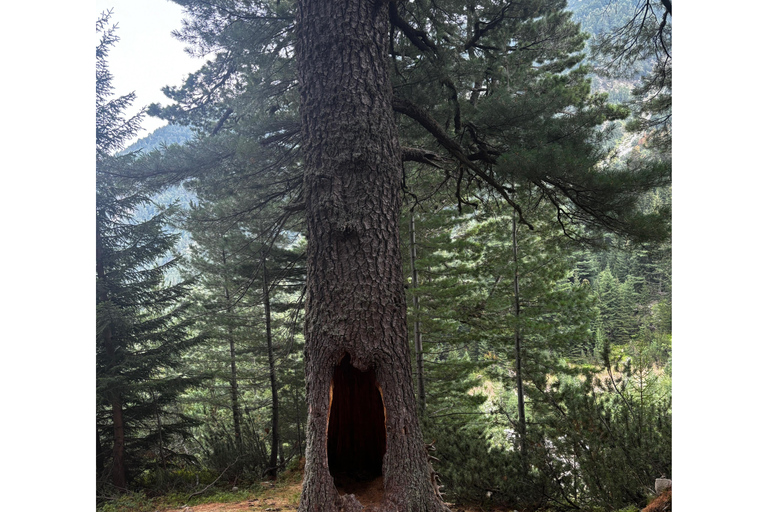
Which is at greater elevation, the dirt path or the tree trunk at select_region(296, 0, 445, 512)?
the tree trunk at select_region(296, 0, 445, 512)

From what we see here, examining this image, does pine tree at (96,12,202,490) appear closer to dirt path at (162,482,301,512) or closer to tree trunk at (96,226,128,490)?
tree trunk at (96,226,128,490)

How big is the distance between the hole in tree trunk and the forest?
12 mm

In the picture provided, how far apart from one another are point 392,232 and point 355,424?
112 centimetres

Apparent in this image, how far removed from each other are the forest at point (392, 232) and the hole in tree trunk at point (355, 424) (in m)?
0.01

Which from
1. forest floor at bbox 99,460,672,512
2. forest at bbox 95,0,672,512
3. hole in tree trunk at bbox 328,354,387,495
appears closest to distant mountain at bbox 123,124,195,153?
forest at bbox 95,0,672,512

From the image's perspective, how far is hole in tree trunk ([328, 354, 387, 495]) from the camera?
217 centimetres

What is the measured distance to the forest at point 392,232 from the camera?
1.93m

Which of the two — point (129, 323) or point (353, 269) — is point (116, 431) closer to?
point (129, 323)

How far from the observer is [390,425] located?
6.00 ft

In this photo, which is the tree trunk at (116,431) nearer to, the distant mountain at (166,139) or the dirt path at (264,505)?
the dirt path at (264,505)

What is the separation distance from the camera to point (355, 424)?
222cm
